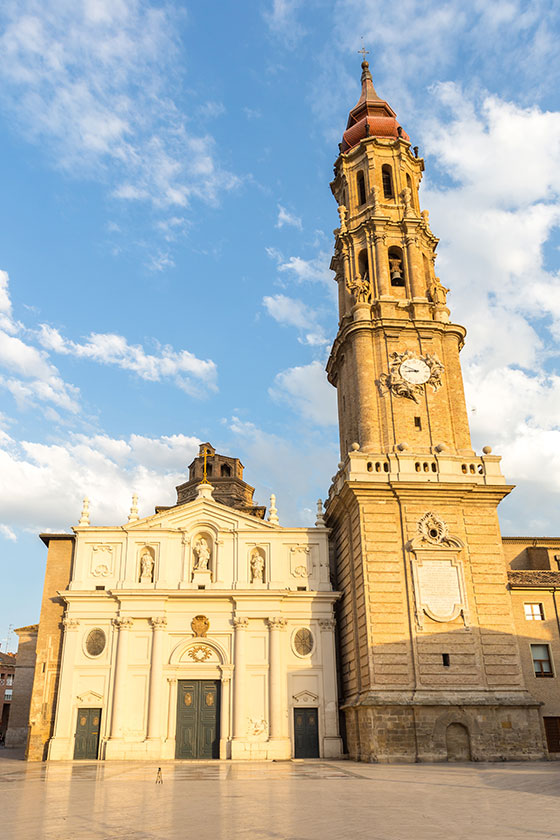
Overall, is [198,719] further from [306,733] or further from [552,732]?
[552,732]

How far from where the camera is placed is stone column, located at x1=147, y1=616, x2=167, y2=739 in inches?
1281

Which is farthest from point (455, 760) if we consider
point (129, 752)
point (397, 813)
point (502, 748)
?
point (397, 813)

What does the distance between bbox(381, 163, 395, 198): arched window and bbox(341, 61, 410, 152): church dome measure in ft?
7.87

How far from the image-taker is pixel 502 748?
92.7 feet

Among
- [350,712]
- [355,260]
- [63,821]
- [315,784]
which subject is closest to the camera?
[63,821]

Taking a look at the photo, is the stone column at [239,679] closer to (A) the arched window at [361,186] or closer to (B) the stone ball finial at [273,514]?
(B) the stone ball finial at [273,514]

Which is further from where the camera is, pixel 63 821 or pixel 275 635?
pixel 275 635

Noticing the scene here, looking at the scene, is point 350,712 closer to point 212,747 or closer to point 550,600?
point 212,747

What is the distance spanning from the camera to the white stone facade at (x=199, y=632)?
32.8m

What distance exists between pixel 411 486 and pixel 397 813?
19.9m

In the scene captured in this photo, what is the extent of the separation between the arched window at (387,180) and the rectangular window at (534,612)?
24728mm

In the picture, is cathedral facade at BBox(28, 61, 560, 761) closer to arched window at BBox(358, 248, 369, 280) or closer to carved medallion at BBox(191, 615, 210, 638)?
carved medallion at BBox(191, 615, 210, 638)

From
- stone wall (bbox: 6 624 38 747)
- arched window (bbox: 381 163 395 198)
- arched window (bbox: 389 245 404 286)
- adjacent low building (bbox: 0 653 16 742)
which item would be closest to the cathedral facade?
arched window (bbox: 389 245 404 286)

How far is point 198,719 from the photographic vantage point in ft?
109
